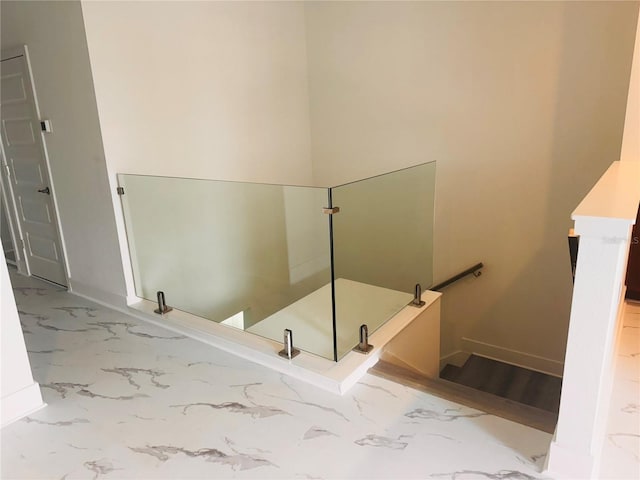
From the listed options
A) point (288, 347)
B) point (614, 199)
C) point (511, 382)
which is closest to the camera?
point (614, 199)

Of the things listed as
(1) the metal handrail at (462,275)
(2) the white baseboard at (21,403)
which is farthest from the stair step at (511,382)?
(2) the white baseboard at (21,403)

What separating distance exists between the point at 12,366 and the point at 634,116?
11.3 feet

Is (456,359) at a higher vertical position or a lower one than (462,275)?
lower

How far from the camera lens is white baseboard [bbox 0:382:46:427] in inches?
82.7

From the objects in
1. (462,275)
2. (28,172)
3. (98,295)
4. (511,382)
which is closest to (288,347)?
(98,295)

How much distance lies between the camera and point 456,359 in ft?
13.5

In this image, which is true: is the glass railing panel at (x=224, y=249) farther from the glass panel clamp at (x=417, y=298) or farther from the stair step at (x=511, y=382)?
the stair step at (x=511, y=382)

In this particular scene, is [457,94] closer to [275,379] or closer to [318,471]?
[275,379]

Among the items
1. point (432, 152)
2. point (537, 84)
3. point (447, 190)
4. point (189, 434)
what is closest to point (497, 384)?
point (447, 190)

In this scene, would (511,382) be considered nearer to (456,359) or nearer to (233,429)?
(456,359)

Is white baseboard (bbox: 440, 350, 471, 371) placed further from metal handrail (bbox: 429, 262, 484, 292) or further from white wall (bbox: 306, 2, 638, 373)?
Answer: metal handrail (bbox: 429, 262, 484, 292)

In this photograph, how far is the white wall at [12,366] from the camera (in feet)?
6.77

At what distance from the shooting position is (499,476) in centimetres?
168

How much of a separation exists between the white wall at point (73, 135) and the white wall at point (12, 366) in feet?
3.57
